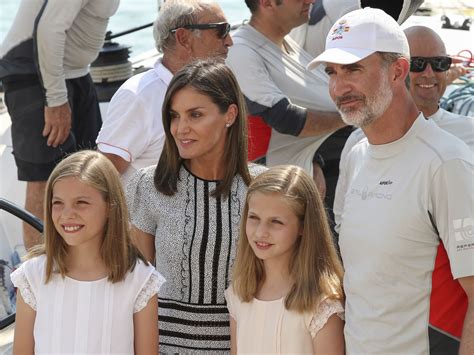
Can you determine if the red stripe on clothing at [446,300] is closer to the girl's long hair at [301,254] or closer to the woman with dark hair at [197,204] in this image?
the girl's long hair at [301,254]

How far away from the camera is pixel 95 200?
268cm

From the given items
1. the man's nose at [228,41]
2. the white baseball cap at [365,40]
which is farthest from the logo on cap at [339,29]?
the man's nose at [228,41]

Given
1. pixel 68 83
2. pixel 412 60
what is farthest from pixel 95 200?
pixel 68 83

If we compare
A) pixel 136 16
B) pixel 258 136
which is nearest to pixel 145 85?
pixel 258 136

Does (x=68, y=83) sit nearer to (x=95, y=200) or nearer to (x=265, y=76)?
(x=265, y=76)

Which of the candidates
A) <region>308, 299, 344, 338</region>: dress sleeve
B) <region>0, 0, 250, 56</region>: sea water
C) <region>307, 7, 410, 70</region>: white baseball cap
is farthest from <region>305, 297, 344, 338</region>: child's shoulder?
<region>0, 0, 250, 56</region>: sea water

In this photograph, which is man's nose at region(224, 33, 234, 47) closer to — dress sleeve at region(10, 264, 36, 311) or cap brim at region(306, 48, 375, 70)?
cap brim at region(306, 48, 375, 70)

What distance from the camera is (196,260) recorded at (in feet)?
8.77

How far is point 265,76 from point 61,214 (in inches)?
50.8

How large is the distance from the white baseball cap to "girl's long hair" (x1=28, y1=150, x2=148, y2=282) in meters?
0.79

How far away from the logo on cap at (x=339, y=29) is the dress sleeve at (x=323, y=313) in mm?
773

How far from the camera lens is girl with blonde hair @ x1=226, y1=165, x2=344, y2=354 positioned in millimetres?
2484

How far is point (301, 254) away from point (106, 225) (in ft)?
2.10

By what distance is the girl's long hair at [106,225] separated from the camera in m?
2.65
